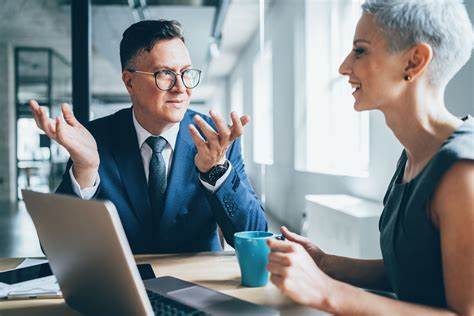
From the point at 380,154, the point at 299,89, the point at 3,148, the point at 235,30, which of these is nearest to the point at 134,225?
the point at 380,154

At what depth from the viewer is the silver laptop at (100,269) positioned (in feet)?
2.28

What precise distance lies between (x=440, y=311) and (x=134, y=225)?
3.47ft

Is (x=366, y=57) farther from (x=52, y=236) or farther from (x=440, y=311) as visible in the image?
(x=52, y=236)

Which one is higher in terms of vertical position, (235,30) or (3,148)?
(235,30)

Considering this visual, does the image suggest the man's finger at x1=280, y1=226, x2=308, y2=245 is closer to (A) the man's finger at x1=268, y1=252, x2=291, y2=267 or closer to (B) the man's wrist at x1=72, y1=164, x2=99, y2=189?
(A) the man's finger at x1=268, y1=252, x2=291, y2=267

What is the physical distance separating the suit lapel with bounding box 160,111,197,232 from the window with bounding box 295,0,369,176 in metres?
2.99

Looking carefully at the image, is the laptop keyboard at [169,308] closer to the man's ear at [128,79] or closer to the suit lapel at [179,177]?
the suit lapel at [179,177]

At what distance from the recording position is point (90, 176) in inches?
58.1

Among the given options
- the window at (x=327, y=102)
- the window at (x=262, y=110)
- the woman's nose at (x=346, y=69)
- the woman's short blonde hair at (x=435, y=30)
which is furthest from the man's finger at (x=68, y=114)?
the window at (x=262, y=110)

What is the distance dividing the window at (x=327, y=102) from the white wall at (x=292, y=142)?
9.3 inches

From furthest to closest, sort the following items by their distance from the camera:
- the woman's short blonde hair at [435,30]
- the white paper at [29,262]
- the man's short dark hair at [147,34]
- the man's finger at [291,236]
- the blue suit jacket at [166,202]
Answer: the man's short dark hair at [147,34]
the blue suit jacket at [166,202]
the white paper at [29,262]
the man's finger at [291,236]
the woman's short blonde hair at [435,30]

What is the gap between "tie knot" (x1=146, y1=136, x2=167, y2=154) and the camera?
167cm

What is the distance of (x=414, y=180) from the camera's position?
94 centimetres

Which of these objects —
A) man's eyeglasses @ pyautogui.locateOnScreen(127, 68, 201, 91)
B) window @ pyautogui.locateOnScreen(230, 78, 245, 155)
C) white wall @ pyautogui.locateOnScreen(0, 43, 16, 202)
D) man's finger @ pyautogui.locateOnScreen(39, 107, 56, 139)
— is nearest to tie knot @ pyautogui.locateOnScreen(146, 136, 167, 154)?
man's eyeglasses @ pyautogui.locateOnScreen(127, 68, 201, 91)
